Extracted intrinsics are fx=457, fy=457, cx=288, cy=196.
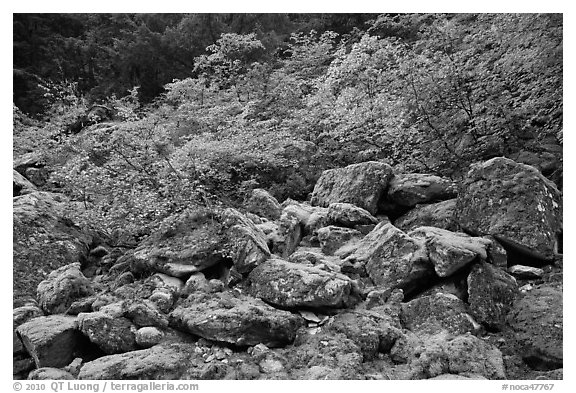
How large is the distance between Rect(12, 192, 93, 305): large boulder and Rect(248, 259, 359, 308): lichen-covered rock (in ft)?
10.9

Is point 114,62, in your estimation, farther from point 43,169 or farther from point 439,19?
point 439,19

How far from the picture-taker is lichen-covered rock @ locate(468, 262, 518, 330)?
5.08 metres

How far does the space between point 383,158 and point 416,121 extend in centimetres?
99

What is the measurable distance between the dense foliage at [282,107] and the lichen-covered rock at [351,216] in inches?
76.5

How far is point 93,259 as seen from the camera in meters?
7.40

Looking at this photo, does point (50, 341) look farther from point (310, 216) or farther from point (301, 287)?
point (310, 216)

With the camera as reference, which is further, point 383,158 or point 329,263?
point 383,158

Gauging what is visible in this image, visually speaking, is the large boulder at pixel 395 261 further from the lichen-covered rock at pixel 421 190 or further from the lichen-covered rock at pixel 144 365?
the lichen-covered rock at pixel 144 365

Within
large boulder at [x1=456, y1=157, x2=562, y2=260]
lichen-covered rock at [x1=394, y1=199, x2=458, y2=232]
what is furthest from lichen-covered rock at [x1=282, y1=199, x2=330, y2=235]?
large boulder at [x1=456, y1=157, x2=562, y2=260]

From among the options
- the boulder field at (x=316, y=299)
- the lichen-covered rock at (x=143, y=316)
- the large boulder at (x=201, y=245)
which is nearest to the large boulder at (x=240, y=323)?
the boulder field at (x=316, y=299)

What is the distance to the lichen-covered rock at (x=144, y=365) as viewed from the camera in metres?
4.46

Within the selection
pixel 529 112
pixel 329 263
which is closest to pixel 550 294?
pixel 329 263

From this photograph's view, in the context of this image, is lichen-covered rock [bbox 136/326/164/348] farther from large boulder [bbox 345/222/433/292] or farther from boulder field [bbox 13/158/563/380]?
large boulder [bbox 345/222/433/292]
